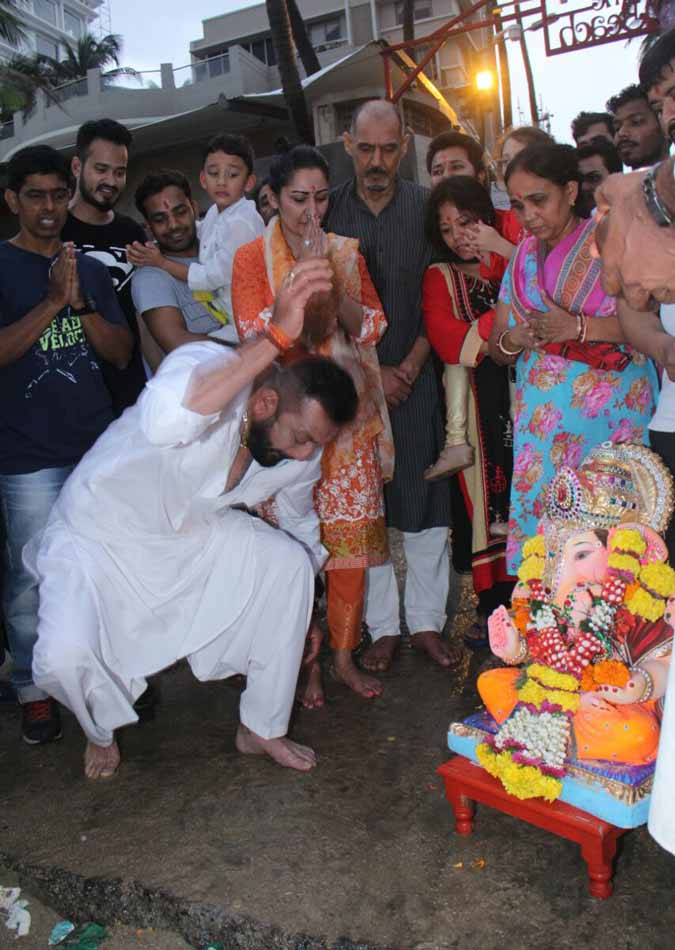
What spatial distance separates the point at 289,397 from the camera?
9.26 ft

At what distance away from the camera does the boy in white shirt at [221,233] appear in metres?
3.78

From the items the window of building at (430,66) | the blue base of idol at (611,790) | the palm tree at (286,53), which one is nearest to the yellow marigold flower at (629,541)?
the blue base of idol at (611,790)

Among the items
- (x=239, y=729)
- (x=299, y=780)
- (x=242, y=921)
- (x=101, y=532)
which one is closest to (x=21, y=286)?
(x=101, y=532)

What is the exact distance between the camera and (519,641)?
8.39 feet

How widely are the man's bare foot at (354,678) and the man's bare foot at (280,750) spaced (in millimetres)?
448

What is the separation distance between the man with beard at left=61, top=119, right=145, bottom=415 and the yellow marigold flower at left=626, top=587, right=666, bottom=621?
2.49 metres

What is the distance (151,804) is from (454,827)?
3.39 ft

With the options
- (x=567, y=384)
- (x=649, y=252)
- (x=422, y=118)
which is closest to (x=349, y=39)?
(x=422, y=118)

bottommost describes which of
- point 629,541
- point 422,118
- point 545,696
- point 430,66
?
point 545,696

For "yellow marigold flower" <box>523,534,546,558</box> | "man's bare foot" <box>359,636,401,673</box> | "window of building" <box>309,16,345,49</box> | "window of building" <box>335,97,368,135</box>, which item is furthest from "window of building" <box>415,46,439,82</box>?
"yellow marigold flower" <box>523,534,546,558</box>

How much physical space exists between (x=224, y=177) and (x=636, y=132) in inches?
77.9

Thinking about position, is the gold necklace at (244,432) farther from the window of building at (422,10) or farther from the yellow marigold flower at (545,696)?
the window of building at (422,10)

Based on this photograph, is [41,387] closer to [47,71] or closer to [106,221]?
[106,221]

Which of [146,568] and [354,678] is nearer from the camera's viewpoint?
[146,568]
